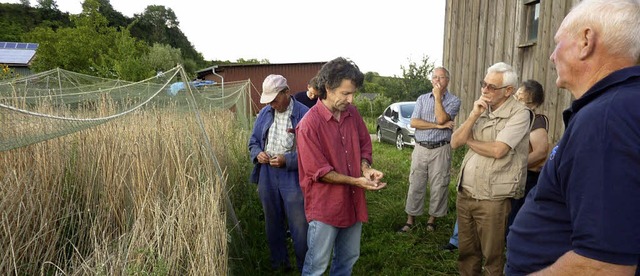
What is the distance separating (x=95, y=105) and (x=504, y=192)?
3.15 meters

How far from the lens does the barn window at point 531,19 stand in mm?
5375

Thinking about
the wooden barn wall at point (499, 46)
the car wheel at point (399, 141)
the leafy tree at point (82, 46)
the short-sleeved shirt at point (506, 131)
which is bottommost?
the car wheel at point (399, 141)

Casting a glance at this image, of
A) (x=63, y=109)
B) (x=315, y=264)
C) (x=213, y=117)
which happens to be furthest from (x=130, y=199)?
(x=213, y=117)

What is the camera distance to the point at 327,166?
2.28m

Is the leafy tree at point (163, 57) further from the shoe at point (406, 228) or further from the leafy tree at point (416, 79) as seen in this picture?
the shoe at point (406, 228)

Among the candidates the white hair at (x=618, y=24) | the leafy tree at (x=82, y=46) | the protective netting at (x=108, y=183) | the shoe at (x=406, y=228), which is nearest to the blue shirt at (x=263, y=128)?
the protective netting at (x=108, y=183)

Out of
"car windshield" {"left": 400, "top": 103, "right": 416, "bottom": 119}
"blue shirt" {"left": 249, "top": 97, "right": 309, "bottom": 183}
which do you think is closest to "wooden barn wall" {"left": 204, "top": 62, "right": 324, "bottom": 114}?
"car windshield" {"left": 400, "top": 103, "right": 416, "bottom": 119}

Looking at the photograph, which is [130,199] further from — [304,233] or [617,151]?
[617,151]

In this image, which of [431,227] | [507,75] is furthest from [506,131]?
[431,227]

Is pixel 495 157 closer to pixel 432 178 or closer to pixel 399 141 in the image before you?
pixel 432 178

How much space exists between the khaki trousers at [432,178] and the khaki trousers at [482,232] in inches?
52.0

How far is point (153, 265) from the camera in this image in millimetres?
1692

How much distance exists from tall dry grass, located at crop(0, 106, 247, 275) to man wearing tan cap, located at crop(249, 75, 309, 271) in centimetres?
64

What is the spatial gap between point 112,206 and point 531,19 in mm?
5825
